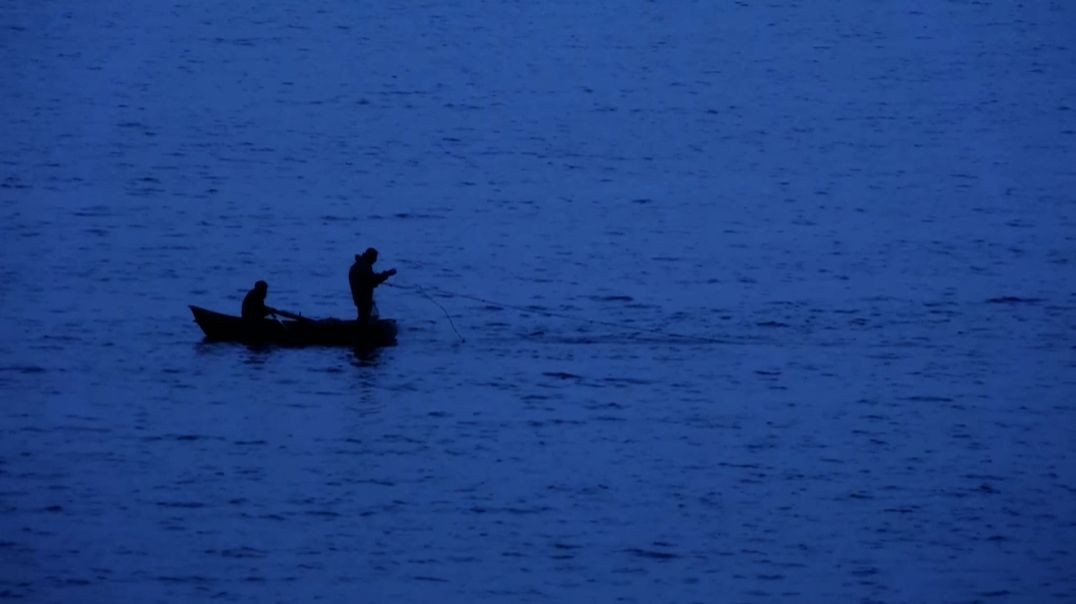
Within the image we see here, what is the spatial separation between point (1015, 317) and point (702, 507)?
1101cm

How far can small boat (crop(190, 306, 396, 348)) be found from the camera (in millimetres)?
22328

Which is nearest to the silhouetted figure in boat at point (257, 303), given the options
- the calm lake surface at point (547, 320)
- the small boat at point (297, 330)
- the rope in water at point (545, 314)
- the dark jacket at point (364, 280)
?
the small boat at point (297, 330)

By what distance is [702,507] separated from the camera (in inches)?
666

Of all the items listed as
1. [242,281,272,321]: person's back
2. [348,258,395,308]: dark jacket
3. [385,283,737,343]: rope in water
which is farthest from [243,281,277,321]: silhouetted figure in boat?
[385,283,737,343]: rope in water

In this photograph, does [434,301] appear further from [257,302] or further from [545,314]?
[257,302]

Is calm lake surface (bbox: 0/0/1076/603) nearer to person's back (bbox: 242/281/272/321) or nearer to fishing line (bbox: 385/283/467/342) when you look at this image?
fishing line (bbox: 385/283/467/342)

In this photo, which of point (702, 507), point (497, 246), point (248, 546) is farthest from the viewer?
point (497, 246)

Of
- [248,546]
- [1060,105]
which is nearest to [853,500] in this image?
[248,546]

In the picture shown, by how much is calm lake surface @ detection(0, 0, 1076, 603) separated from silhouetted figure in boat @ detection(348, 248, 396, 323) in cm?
62

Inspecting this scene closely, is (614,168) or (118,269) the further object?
(614,168)

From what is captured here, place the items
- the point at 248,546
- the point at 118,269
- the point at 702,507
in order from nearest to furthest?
the point at 248,546 < the point at 702,507 < the point at 118,269

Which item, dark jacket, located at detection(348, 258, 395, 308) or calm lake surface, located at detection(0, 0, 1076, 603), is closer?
calm lake surface, located at detection(0, 0, 1076, 603)

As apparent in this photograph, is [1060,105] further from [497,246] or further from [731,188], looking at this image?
[497,246]

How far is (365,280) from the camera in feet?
72.4
